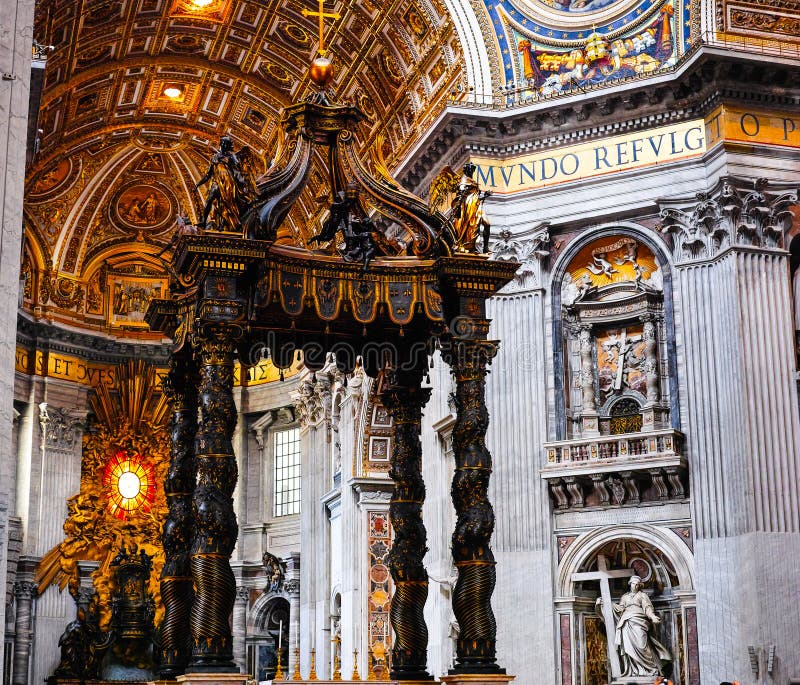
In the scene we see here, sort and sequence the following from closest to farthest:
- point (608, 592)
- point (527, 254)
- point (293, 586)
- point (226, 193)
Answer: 1. point (226, 193)
2. point (608, 592)
3. point (527, 254)
4. point (293, 586)

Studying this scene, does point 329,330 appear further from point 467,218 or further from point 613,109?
point 613,109

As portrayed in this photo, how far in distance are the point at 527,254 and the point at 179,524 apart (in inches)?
301

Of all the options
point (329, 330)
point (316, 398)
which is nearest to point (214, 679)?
point (329, 330)

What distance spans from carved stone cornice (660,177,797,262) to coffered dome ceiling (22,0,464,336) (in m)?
4.22

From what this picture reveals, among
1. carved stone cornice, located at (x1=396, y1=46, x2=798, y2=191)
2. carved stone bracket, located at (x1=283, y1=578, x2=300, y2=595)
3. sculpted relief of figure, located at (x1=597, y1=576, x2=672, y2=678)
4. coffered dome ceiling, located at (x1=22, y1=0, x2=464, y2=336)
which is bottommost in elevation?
sculpted relief of figure, located at (x1=597, y1=576, x2=672, y2=678)

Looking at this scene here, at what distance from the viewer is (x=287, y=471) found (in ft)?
90.3

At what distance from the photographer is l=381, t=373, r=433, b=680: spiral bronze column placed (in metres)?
12.1

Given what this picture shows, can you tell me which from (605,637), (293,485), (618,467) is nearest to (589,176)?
(618,467)

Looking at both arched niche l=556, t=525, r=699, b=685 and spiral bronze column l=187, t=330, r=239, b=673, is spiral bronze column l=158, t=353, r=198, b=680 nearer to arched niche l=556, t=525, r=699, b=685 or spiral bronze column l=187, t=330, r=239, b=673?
spiral bronze column l=187, t=330, r=239, b=673

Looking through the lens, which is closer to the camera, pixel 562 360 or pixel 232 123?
pixel 562 360

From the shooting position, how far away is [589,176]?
1777 cm

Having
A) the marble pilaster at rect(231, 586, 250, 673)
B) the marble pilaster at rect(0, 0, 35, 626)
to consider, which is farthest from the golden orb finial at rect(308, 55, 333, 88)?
the marble pilaster at rect(231, 586, 250, 673)

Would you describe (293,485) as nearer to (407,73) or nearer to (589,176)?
(407,73)

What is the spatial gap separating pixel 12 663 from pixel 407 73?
46.1 feet
